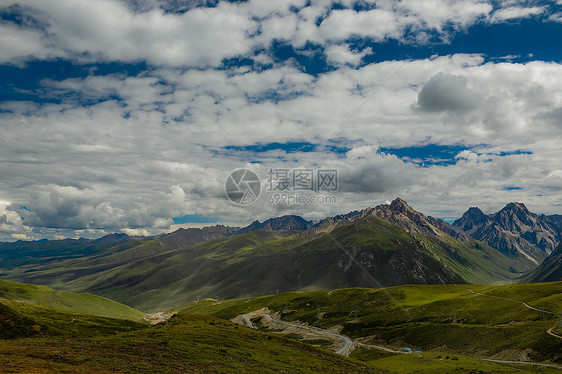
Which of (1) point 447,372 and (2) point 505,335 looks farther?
(2) point 505,335

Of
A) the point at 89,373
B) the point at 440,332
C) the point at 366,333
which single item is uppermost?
the point at 89,373

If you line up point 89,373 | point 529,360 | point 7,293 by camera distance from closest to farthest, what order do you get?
point 89,373
point 529,360
point 7,293

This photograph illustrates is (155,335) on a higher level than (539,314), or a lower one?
higher

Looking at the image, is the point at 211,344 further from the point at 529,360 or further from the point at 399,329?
the point at 399,329

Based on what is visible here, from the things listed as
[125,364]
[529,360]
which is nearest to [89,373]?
[125,364]

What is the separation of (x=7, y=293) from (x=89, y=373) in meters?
194

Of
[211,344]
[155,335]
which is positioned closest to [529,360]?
[211,344]

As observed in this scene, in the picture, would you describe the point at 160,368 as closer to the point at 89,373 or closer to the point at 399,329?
the point at 89,373

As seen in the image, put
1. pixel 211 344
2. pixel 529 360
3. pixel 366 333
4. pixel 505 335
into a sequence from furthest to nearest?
pixel 366 333 < pixel 505 335 < pixel 529 360 < pixel 211 344

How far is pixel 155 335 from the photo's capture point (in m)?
76.8

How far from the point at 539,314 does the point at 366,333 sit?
75398 millimetres

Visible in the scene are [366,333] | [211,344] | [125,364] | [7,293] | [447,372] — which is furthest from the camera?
[7,293]

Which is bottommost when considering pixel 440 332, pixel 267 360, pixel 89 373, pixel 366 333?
pixel 366 333

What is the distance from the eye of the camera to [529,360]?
325 ft
